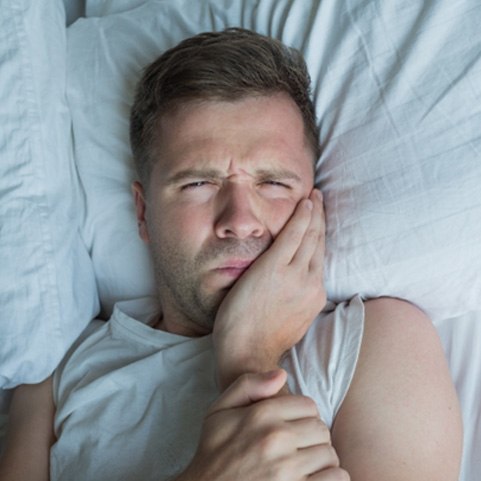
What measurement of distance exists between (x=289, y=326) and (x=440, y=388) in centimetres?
25

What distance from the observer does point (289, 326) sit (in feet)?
3.51

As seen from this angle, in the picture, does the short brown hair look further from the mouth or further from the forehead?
the mouth

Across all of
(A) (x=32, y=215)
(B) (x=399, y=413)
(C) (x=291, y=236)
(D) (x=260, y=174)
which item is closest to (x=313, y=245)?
(C) (x=291, y=236)

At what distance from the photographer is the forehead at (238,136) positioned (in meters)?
1.11

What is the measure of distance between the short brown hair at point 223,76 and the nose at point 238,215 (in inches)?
6.6

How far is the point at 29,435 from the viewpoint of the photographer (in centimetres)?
122

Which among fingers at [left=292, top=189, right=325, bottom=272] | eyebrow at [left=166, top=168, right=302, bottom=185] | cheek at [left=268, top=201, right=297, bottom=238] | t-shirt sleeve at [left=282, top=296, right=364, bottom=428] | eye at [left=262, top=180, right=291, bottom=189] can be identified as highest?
eyebrow at [left=166, top=168, right=302, bottom=185]

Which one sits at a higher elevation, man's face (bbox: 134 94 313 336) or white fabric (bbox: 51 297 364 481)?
man's face (bbox: 134 94 313 336)

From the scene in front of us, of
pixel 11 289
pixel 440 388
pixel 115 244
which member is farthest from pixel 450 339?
pixel 11 289

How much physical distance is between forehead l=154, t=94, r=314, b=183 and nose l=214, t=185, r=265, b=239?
1.9 inches

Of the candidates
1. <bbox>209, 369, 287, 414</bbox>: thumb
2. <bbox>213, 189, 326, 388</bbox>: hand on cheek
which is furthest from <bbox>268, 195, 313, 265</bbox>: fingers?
<bbox>209, 369, 287, 414</bbox>: thumb

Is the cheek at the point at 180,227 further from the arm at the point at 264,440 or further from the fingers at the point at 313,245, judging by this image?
the arm at the point at 264,440

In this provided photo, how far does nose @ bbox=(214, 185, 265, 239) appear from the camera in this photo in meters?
1.07

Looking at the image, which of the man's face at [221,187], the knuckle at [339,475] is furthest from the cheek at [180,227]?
the knuckle at [339,475]
